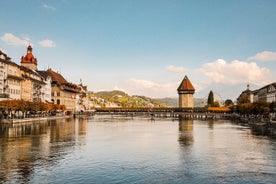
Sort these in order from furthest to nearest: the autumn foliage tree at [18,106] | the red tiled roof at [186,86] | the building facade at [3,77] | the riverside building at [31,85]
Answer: the red tiled roof at [186,86] < the riverside building at [31,85] < the building facade at [3,77] < the autumn foliage tree at [18,106]

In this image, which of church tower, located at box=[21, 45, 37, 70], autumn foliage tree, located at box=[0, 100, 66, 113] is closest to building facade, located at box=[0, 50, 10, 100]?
autumn foliage tree, located at box=[0, 100, 66, 113]

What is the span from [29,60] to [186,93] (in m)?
70.2

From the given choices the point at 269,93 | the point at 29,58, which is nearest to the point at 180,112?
the point at 269,93

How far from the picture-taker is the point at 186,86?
520 feet

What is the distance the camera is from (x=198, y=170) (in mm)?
22172

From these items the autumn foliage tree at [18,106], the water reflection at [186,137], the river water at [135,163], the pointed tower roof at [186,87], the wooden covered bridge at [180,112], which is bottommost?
the river water at [135,163]

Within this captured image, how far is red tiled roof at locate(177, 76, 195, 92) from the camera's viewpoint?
15838cm

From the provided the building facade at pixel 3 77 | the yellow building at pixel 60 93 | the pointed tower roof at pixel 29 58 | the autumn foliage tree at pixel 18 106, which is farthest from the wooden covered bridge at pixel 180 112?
the building facade at pixel 3 77

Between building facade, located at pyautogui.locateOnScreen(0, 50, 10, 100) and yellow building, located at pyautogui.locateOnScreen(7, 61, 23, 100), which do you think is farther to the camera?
yellow building, located at pyautogui.locateOnScreen(7, 61, 23, 100)

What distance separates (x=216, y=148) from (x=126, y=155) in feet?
30.3

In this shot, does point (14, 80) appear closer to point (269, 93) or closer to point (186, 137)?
point (186, 137)

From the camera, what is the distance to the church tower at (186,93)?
15790 cm

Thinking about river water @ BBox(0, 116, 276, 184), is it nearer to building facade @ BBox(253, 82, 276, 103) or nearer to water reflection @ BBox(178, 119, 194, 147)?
water reflection @ BBox(178, 119, 194, 147)

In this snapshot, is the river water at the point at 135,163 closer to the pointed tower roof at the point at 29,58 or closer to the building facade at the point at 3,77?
the building facade at the point at 3,77
